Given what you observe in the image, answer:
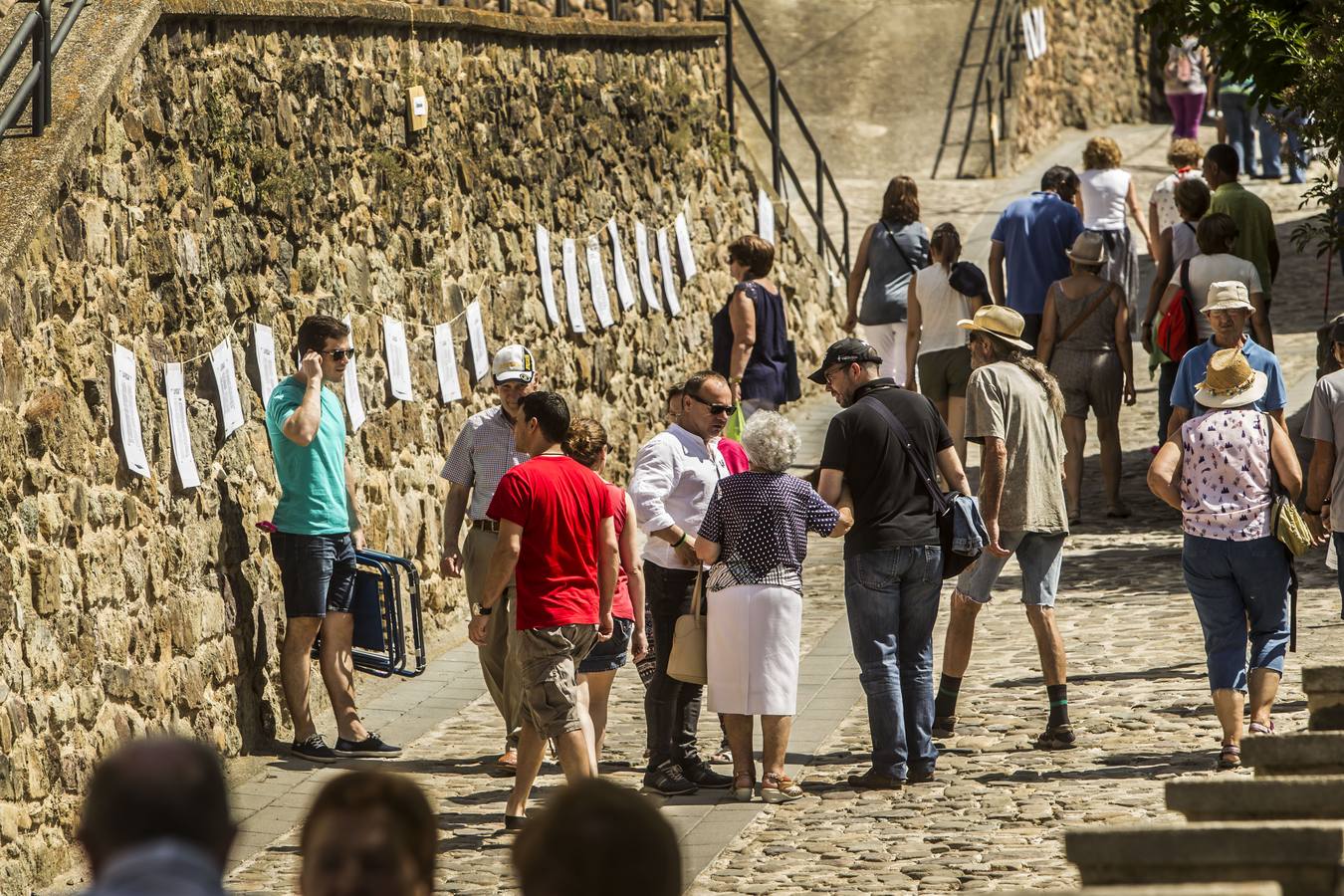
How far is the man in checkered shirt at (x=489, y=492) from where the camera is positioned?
8.71 meters

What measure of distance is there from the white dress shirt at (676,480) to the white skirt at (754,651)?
0.37 meters

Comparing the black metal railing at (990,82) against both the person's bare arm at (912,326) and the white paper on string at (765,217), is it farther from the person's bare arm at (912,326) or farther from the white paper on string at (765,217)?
the person's bare arm at (912,326)

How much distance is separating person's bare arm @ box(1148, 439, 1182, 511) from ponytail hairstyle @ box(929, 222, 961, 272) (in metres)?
4.76

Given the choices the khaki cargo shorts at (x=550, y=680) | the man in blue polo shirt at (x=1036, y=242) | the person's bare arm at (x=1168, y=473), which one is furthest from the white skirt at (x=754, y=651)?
the man in blue polo shirt at (x=1036, y=242)

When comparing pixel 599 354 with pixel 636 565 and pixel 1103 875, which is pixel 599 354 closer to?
pixel 636 565

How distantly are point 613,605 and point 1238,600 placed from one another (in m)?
2.35

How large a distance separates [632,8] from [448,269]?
15.5ft

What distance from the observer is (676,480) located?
27.0 feet

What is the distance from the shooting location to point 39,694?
7188 millimetres

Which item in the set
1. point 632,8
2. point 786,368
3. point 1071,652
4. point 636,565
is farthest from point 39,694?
point 632,8

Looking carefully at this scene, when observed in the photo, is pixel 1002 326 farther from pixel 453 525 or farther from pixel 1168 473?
pixel 453 525

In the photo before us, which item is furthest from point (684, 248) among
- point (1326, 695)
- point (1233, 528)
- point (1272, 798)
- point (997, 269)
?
point (1272, 798)

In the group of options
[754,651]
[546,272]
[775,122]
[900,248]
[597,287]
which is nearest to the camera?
[754,651]

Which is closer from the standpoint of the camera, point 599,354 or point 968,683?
point 968,683
